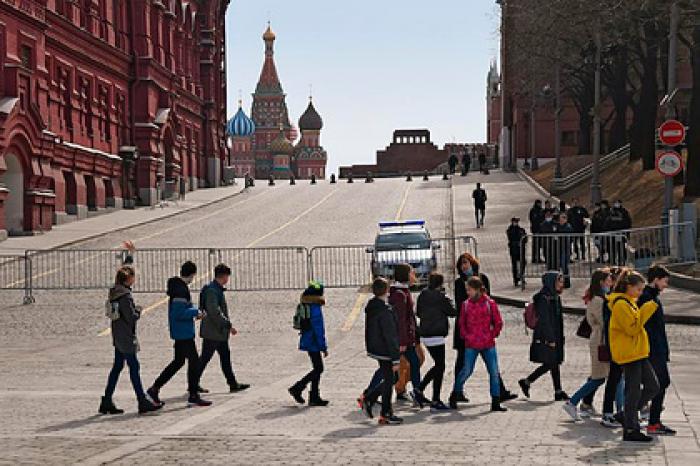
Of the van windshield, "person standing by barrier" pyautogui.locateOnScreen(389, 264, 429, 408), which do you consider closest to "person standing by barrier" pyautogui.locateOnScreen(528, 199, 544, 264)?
the van windshield

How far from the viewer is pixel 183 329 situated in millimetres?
13539

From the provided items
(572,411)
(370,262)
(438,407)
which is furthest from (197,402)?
(370,262)

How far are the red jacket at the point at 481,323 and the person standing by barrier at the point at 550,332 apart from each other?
0.61 m

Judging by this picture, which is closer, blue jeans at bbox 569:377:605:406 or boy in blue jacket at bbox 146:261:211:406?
blue jeans at bbox 569:377:605:406

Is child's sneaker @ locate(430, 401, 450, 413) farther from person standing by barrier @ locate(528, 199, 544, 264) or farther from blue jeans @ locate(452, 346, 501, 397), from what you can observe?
person standing by barrier @ locate(528, 199, 544, 264)

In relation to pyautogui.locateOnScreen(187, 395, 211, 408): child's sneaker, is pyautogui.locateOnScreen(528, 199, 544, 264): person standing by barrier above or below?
above

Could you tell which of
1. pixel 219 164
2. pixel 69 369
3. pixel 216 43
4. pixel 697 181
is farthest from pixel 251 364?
pixel 216 43

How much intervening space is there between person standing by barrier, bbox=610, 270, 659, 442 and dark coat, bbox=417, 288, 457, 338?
2548 mm

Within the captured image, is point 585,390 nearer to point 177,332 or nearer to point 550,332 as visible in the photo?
point 550,332

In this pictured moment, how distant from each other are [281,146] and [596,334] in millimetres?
176867

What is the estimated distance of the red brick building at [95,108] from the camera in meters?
44.4

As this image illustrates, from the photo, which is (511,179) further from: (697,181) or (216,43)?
(697,181)

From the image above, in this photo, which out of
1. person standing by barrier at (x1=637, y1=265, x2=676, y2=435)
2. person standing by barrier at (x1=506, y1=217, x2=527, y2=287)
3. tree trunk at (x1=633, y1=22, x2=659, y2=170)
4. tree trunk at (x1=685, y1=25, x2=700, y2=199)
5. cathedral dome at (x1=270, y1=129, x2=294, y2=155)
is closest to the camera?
person standing by barrier at (x1=637, y1=265, x2=676, y2=435)

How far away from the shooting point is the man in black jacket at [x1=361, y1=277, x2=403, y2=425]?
12.1m
